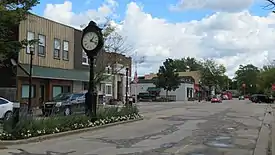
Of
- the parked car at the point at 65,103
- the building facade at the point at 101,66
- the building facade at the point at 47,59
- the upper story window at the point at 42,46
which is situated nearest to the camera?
the parked car at the point at 65,103

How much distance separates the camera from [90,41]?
19.8 meters

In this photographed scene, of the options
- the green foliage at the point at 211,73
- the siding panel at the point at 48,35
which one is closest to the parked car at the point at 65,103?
the siding panel at the point at 48,35

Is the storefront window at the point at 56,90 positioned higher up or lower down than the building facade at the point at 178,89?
lower down

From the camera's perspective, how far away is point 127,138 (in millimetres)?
15930

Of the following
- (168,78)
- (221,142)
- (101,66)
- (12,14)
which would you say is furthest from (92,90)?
(168,78)

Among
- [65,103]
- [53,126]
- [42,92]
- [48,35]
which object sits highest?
[48,35]

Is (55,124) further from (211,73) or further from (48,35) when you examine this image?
(211,73)

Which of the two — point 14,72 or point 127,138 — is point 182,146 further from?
point 14,72

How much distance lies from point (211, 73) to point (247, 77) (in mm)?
47335

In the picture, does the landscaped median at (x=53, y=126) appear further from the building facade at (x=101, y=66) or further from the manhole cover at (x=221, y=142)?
the building facade at (x=101, y=66)

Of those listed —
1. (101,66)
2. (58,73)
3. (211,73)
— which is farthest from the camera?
(211,73)

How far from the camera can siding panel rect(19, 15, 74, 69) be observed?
108 ft

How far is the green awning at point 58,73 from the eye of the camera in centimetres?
3344

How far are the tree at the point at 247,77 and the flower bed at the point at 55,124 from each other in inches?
5376
